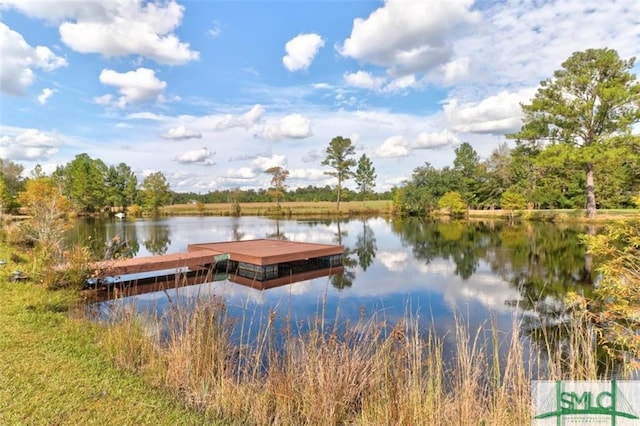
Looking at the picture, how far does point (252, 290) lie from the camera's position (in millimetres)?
7234

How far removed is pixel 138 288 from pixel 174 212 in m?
38.5

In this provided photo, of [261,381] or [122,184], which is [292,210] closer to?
[122,184]

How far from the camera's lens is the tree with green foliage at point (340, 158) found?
37438 millimetres

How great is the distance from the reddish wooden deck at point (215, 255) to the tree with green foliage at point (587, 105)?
1724cm

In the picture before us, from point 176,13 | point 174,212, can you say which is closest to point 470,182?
point 176,13

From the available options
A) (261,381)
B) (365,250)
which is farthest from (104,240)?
(261,381)

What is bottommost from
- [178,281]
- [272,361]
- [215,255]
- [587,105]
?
[178,281]

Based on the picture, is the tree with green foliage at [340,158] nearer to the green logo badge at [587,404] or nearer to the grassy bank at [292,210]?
the grassy bank at [292,210]

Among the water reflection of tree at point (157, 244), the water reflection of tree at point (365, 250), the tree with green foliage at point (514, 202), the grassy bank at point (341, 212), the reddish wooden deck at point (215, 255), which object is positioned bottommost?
the water reflection of tree at point (365, 250)

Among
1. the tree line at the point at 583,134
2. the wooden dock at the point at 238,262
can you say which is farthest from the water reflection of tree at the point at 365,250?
the tree line at the point at 583,134

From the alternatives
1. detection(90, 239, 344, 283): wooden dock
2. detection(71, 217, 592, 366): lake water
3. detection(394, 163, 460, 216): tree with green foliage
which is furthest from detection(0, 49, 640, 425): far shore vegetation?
detection(394, 163, 460, 216): tree with green foliage

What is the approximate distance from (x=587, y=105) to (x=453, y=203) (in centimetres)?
1439

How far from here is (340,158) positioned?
37.8 meters

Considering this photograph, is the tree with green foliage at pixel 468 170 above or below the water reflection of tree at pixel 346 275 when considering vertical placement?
above
